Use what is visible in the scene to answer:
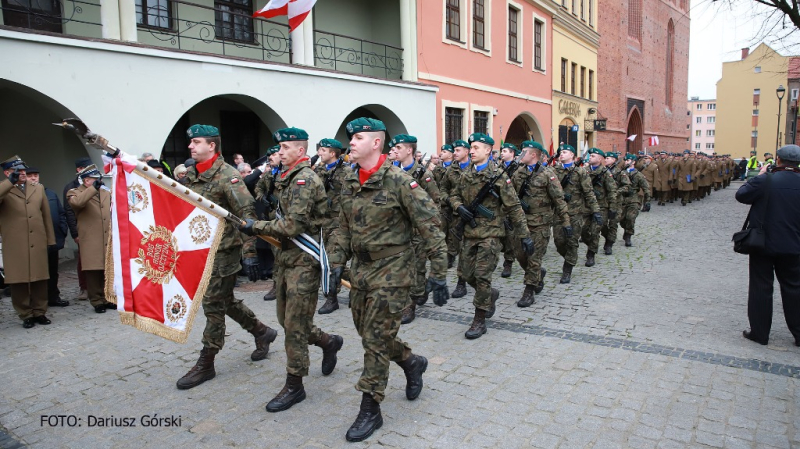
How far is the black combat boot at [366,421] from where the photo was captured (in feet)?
12.2

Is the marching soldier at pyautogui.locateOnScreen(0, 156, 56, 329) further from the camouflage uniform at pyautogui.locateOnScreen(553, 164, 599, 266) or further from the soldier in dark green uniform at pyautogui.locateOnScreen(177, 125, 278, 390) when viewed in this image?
the camouflage uniform at pyautogui.locateOnScreen(553, 164, 599, 266)

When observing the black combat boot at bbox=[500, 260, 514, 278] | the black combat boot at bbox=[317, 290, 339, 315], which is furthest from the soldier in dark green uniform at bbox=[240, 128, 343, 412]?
the black combat boot at bbox=[500, 260, 514, 278]

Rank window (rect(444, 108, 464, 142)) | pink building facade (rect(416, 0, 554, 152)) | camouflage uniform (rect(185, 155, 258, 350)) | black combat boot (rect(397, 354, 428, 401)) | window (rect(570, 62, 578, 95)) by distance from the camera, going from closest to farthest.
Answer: black combat boot (rect(397, 354, 428, 401)) < camouflage uniform (rect(185, 155, 258, 350)) < pink building facade (rect(416, 0, 554, 152)) < window (rect(444, 108, 464, 142)) < window (rect(570, 62, 578, 95))

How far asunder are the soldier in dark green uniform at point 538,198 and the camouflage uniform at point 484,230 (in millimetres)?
1284

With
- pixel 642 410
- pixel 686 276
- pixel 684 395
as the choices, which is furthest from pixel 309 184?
pixel 686 276

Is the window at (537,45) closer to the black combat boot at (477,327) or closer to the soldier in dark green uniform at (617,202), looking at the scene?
the soldier in dark green uniform at (617,202)

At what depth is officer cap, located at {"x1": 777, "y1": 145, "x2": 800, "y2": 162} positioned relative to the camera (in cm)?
539

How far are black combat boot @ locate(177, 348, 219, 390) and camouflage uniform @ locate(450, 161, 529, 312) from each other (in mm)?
2675

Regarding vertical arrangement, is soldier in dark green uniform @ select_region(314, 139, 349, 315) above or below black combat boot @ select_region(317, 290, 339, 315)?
above

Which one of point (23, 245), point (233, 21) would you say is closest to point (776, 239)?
point (23, 245)

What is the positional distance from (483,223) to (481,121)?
14750mm

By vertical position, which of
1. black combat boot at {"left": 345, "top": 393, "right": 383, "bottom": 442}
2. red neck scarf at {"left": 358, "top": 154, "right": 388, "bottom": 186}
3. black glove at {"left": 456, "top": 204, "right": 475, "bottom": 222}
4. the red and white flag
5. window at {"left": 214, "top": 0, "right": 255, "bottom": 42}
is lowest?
black combat boot at {"left": 345, "top": 393, "right": 383, "bottom": 442}

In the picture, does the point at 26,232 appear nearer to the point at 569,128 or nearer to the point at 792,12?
the point at 792,12

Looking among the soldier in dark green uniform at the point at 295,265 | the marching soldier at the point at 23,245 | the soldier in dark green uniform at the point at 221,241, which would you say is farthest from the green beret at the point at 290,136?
the marching soldier at the point at 23,245
